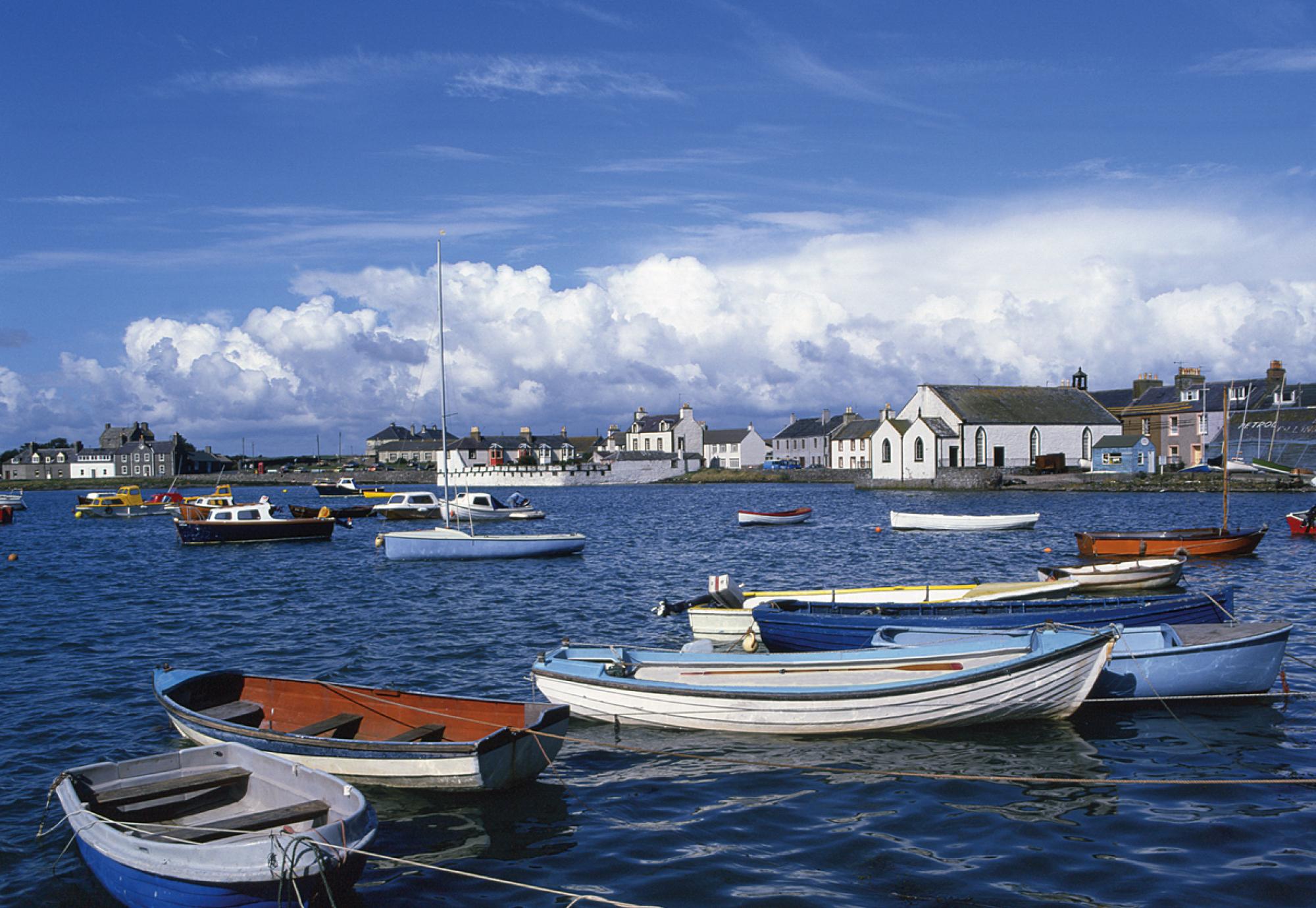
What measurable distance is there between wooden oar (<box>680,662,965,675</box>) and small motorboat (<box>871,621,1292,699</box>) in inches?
53.8

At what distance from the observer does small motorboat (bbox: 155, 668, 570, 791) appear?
34.2ft

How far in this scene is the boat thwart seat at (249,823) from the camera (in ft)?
27.4

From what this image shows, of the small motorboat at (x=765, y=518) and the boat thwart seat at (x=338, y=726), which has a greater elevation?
the boat thwart seat at (x=338, y=726)

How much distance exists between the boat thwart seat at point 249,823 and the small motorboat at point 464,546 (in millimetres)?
28499

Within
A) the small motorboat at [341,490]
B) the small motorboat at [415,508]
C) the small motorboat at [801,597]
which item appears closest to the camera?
the small motorboat at [801,597]

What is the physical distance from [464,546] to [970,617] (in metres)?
24.0

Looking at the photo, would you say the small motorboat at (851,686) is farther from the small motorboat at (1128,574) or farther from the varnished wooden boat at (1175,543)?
the varnished wooden boat at (1175,543)

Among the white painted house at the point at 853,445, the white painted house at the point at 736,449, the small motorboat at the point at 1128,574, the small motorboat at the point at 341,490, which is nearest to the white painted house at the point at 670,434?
the white painted house at the point at 736,449

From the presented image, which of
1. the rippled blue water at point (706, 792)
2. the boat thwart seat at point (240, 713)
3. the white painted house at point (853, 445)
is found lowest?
the rippled blue water at point (706, 792)

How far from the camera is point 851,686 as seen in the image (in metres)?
12.8

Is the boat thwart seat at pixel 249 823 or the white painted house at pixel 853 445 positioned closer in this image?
the boat thwart seat at pixel 249 823

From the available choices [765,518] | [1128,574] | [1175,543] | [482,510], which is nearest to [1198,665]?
[1128,574]

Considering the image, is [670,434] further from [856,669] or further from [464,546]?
[856,669]

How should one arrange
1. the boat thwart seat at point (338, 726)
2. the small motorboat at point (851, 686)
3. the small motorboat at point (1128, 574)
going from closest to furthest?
1. the boat thwart seat at point (338, 726)
2. the small motorboat at point (851, 686)
3. the small motorboat at point (1128, 574)
